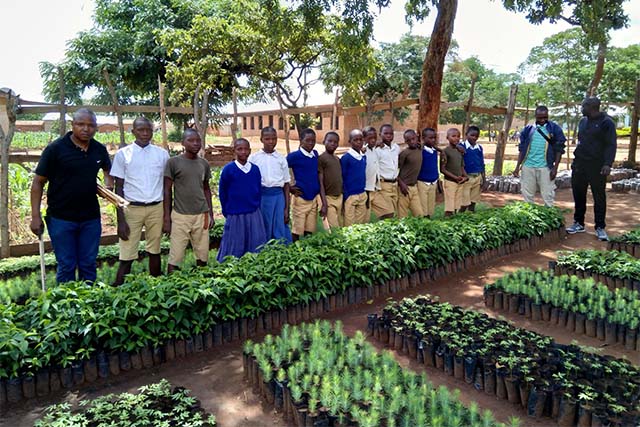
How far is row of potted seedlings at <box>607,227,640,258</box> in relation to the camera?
7238 mm

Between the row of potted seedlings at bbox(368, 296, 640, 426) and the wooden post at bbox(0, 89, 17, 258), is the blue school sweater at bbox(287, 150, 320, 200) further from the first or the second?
the wooden post at bbox(0, 89, 17, 258)

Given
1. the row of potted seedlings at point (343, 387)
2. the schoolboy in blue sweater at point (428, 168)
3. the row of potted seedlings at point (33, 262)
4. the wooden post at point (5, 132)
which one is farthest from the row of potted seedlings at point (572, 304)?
the wooden post at point (5, 132)

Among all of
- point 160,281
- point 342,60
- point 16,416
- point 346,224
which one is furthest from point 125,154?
point 342,60

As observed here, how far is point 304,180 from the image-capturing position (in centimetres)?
Result: 666

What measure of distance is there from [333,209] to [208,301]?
120 inches

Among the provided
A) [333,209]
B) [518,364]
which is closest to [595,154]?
[333,209]

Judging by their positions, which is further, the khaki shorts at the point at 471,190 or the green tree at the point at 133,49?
the green tree at the point at 133,49

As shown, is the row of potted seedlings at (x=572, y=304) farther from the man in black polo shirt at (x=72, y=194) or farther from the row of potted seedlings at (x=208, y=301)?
the man in black polo shirt at (x=72, y=194)

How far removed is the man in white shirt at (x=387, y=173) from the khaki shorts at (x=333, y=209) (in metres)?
0.89

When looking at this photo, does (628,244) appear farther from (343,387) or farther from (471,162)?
(343,387)

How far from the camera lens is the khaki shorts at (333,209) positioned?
7.03m

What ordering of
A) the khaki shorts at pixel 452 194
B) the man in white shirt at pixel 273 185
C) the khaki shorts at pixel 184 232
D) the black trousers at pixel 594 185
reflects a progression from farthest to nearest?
the khaki shorts at pixel 452 194, the black trousers at pixel 594 185, the man in white shirt at pixel 273 185, the khaki shorts at pixel 184 232

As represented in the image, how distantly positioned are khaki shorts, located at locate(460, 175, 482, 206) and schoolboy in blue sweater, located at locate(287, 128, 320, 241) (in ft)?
10.7

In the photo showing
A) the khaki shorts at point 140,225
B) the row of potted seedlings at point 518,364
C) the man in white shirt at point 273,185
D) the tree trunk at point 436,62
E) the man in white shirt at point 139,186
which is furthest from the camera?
the tree trunk at point 436,62
